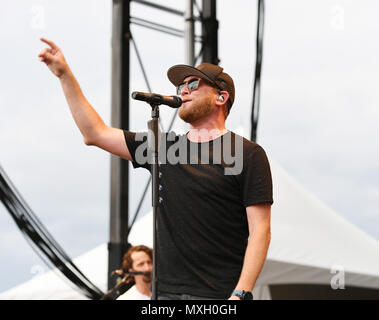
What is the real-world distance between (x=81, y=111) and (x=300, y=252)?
4671 mm

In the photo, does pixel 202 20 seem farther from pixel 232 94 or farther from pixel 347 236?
pixel 232 94

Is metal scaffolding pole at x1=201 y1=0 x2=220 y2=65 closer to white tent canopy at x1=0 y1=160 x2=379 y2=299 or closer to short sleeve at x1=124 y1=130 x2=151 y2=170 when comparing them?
white tent canopy at x1=0 y1=160 x2=379 y2=299

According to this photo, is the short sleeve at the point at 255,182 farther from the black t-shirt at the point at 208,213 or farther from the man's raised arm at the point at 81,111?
the man's raised arm at the point at 81,111

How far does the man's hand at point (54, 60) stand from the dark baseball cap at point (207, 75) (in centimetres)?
42

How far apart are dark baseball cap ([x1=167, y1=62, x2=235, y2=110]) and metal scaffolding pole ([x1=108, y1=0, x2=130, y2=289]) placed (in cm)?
294

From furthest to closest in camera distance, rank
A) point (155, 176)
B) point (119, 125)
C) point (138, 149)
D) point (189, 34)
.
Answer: point (189, 34) < point (119, 125) < point (138, 149) < point (155, 176)

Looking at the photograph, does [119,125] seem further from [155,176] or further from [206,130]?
[155,176]

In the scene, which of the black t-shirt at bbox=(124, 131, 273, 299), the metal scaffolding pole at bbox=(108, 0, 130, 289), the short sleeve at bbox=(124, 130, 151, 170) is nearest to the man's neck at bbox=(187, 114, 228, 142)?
the black t-shirt at bbox=(124, 131, 273, 299)

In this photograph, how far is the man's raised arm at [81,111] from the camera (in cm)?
200

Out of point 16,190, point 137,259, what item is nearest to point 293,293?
point 137,259

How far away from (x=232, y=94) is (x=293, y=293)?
235 inches

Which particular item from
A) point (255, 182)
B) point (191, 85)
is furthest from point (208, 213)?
point (191, 85)

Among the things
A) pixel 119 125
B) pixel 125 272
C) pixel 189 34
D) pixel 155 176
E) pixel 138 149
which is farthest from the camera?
pixel 189 34

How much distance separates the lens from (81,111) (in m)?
2.06
